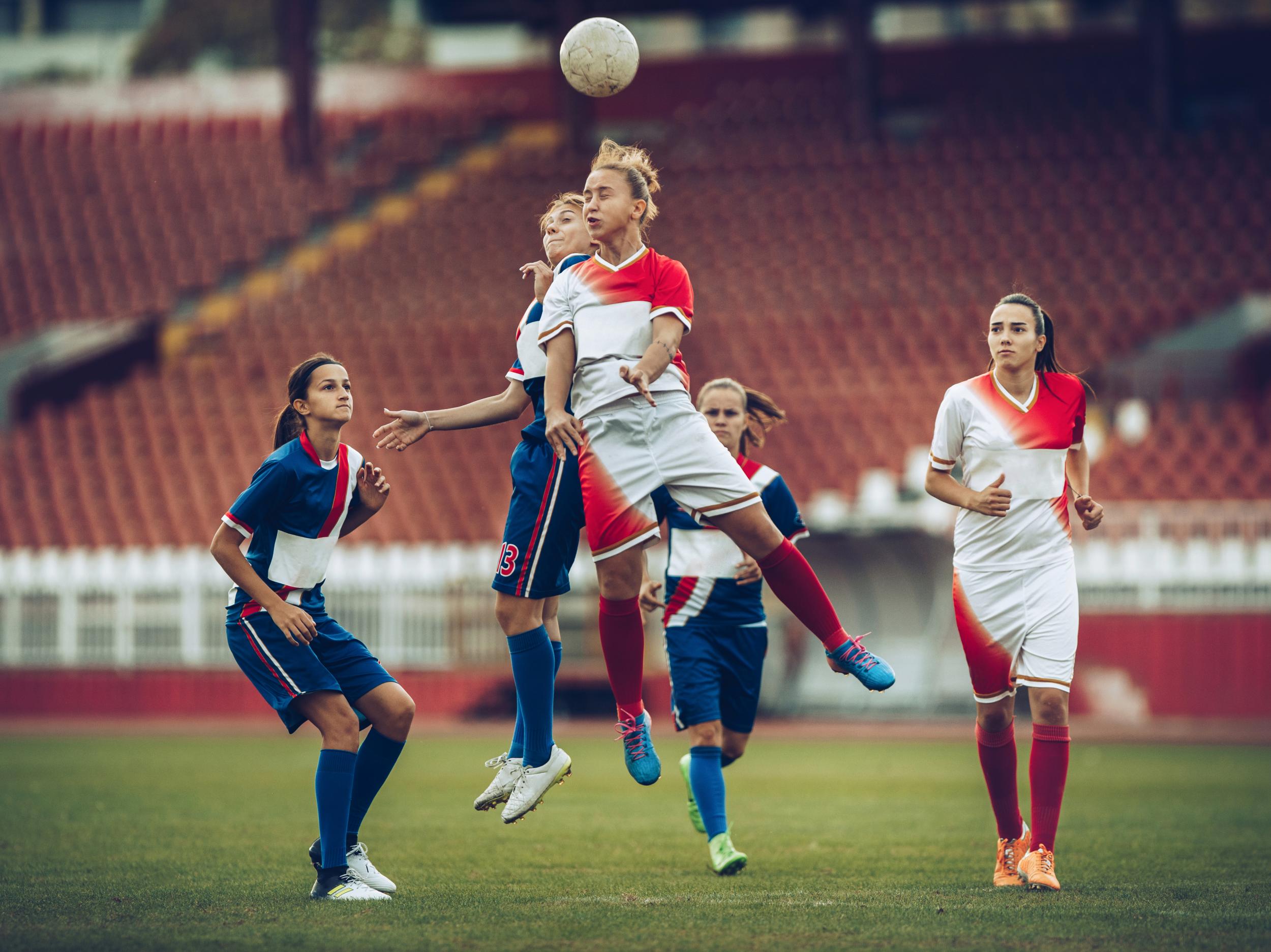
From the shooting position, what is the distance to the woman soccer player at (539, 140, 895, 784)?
532cm

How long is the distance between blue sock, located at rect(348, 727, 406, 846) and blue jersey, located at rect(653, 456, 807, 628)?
1.62 metres

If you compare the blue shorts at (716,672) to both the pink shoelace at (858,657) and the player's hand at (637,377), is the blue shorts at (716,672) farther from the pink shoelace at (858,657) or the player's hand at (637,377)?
the player's hand at (637,377)

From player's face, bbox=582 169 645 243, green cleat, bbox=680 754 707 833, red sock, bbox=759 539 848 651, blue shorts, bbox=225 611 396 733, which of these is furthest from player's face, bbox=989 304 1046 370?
blue shorts, bbox=225 611 396 733

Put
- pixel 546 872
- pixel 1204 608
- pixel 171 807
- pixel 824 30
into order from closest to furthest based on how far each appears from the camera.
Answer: pixel 546 872 < pixel 171 807 < pixel 1204 608 < pixel 824 30

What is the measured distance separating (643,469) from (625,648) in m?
0.76

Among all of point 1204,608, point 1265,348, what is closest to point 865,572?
point 1204,608

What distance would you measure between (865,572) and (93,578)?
8.79m

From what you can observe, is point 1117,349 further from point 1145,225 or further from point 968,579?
point 968,579

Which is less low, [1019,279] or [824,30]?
[824,30]

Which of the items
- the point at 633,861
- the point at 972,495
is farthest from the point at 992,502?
the point at 633,861

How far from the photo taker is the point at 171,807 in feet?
28.9

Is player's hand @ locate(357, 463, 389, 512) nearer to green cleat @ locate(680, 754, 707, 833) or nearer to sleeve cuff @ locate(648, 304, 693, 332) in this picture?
sleeve cuff @ locate(648, 304, 693, 332)

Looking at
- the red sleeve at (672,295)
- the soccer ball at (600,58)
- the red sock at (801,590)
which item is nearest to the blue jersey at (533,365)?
the red sleeve at (672,295)

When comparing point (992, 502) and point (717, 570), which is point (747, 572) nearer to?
point (717, 570)
